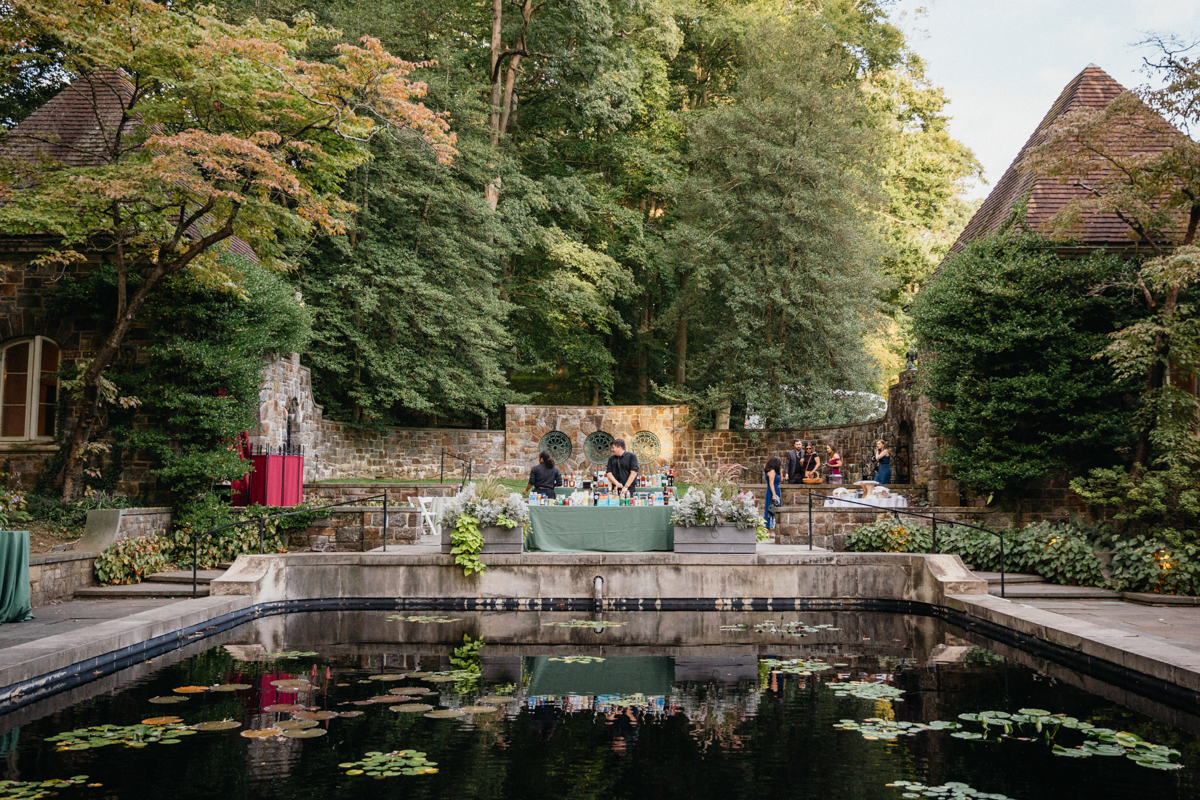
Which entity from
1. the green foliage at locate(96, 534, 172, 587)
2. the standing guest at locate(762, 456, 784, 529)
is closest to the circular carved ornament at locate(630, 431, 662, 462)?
the standing guest at locate(762, 456, 784, 529)

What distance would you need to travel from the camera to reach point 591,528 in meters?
11.7

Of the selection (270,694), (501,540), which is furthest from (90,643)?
(501,540)

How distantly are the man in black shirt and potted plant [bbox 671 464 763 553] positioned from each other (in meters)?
1.43

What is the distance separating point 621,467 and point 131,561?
6.82 m

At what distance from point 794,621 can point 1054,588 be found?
3.50m

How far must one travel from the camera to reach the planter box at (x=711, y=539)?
38.2 ft

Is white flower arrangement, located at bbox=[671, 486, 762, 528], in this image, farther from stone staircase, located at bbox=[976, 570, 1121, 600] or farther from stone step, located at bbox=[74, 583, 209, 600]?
stone step, located at bbox=[74, 583, 209, 600]

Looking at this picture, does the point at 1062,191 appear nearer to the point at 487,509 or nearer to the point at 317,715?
the point at 487,509

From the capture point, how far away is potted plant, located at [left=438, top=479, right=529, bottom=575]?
11422 millimetres

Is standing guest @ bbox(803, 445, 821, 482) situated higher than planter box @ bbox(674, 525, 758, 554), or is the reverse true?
standing guest @ bbox(803, 445, 821, 482)

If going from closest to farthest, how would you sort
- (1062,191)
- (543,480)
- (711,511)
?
1. (711,511)
2. (543,480)
3. (1062,191)

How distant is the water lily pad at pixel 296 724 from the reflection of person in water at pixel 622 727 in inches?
80.6

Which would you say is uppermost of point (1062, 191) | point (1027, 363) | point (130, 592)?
point (1062, 191)

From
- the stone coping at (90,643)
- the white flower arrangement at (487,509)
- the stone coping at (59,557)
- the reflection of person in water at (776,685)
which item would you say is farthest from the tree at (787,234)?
the stone coping at (90,643)
